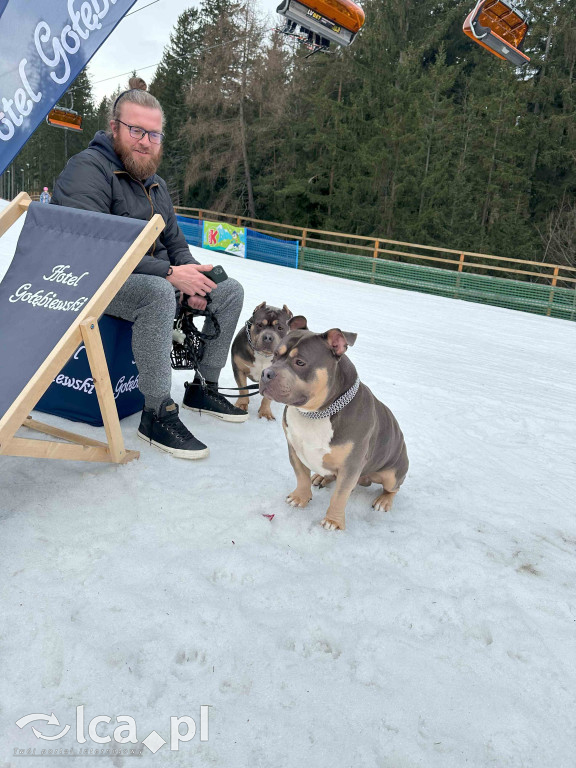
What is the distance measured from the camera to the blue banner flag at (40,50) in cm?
235

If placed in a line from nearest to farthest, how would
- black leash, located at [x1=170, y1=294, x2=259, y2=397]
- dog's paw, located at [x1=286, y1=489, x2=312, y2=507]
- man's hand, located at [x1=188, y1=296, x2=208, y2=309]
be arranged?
dog's paw, located at [x1=286, y1=489, x2=312, y2=507]
man's hand, located at [x1=188, y1=296, x2=208, y2=309]
black leash, located at [x1=170, y1=294, x2=259, y2=397]

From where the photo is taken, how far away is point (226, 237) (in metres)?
14.8

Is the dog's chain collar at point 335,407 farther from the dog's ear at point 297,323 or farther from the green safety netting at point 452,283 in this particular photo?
the green safety netting at point 452,283

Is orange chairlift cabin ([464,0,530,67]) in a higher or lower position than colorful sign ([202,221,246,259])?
higher

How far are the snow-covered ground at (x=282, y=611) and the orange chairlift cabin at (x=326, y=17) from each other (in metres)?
9.65

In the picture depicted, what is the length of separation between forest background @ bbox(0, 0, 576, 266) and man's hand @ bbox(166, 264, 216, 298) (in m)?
18.9

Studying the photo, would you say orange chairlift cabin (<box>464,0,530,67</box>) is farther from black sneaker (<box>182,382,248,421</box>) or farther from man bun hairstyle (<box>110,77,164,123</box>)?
black sneaker (<box>182,382,248,421</box>)

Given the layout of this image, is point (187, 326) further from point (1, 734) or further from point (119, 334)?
point (1, 734)

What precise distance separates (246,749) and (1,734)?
547 millimetres

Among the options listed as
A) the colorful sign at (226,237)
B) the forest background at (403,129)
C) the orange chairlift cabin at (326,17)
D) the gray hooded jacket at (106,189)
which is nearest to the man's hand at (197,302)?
the gray hooded jacket at (106,189)

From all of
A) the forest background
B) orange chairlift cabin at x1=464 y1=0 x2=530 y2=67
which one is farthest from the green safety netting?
the forest background

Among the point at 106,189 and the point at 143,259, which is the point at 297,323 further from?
the point at 106,189

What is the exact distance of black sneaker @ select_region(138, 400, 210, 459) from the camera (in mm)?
2527

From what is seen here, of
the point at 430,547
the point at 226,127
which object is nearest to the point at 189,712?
the point at 430,547
